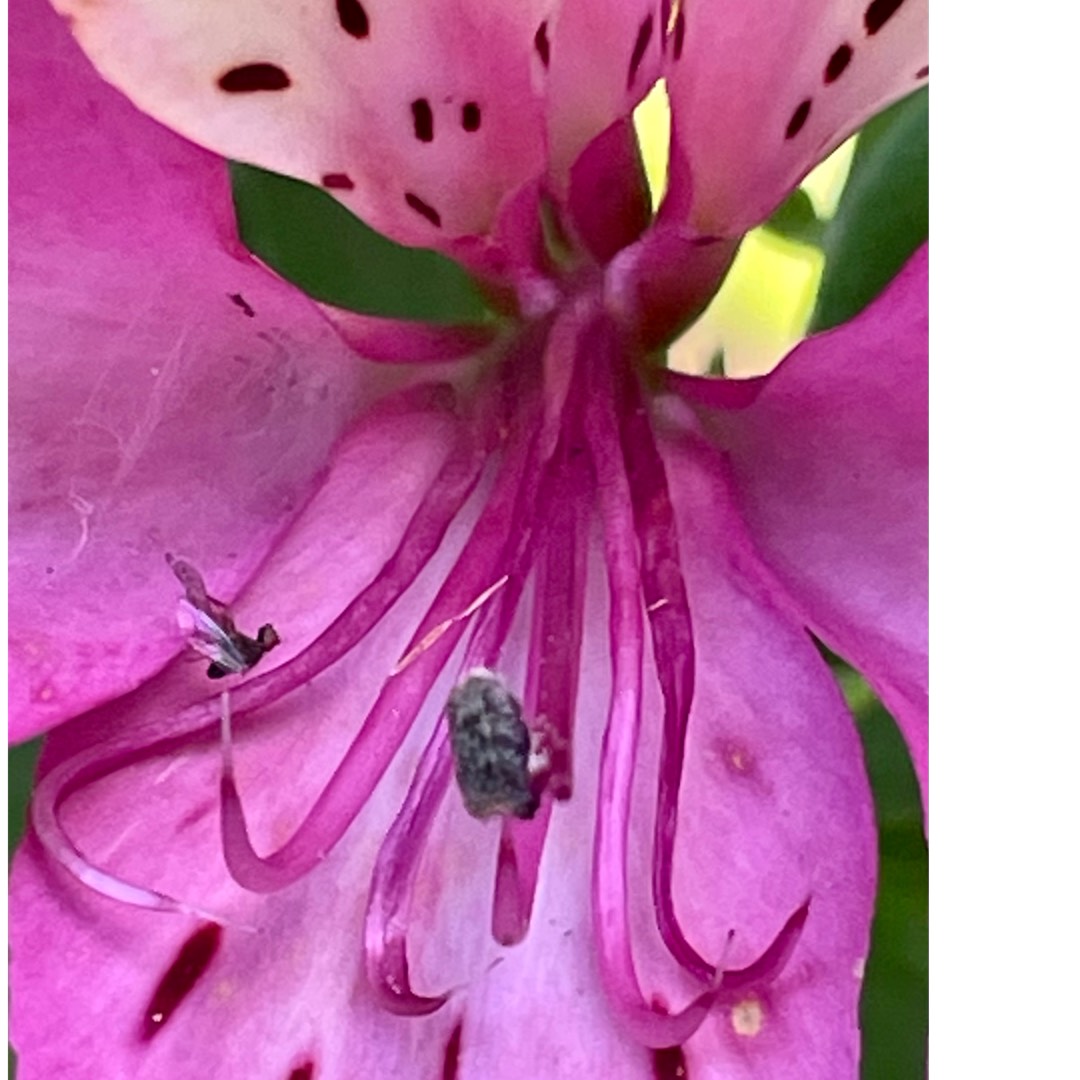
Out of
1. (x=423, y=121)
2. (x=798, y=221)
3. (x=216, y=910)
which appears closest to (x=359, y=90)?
(x=423, y=121)

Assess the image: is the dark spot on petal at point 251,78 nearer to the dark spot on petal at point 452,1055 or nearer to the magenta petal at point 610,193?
the magenta petal at point 610,193

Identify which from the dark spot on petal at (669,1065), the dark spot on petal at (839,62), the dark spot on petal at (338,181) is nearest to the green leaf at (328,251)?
the dark spot on petal at (338,181)

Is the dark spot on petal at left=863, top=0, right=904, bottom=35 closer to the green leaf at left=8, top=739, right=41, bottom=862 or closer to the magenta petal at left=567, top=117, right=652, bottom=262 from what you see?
the magenta petal at left=567, top=117, right=652, bottom=262

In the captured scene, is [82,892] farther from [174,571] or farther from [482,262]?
[482,262]

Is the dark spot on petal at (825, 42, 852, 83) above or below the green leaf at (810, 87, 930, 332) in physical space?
above

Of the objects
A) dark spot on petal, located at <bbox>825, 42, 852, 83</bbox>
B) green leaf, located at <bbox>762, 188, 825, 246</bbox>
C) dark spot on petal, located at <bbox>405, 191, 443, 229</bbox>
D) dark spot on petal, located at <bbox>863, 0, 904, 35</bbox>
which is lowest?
dark spot on petal, located at <bbox>405, 191, 443, 229</bbox>

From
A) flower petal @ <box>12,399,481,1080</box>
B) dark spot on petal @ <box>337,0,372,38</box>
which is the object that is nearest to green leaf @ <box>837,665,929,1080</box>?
flower petal @ <box>12,399,481,1080</box>

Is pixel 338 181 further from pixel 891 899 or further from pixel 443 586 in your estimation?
pixel 891 899

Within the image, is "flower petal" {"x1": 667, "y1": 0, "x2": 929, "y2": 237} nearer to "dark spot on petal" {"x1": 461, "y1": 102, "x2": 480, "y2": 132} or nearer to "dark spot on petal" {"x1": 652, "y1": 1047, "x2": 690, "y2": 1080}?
"dark spot on petal" {"x1": 461, "y1": 102, "x2": 480, "y2": 132}
